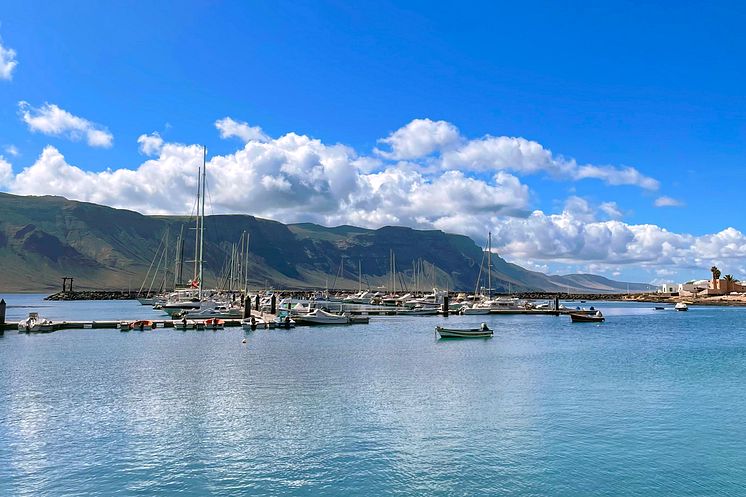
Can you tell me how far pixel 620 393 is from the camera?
4288 centimetres

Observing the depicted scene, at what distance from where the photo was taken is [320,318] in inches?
4245

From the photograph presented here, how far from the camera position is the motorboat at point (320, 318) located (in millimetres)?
106188

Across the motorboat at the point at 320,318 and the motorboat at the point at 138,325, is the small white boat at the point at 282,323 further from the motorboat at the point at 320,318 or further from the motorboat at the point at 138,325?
the motorboat at the point at 138,325

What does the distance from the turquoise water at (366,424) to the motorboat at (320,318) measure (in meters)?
41.2

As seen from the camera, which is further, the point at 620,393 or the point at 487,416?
the point at 620,393

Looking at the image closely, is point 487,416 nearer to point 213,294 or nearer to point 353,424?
point 353,424

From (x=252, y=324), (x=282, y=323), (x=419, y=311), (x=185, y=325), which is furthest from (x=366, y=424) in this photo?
(x=419, y=311)

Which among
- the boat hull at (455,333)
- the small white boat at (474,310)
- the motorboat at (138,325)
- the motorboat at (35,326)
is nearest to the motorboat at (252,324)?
the motorboat at (138,325)

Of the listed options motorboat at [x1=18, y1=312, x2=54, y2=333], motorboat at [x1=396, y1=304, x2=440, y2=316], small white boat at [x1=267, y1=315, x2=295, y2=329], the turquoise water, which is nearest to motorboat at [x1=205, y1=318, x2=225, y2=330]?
small white boat at [x1=267, y1=315, x2=295, y2=329]

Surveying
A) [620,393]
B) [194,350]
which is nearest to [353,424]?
[620,393]

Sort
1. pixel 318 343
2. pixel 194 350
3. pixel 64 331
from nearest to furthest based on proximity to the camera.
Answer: pixel 194 350, pixel 318 343, pixel 64 331

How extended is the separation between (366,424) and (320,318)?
75605mm

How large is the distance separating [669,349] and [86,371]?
6608 centimetres

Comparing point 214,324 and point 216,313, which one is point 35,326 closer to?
point 214,324
